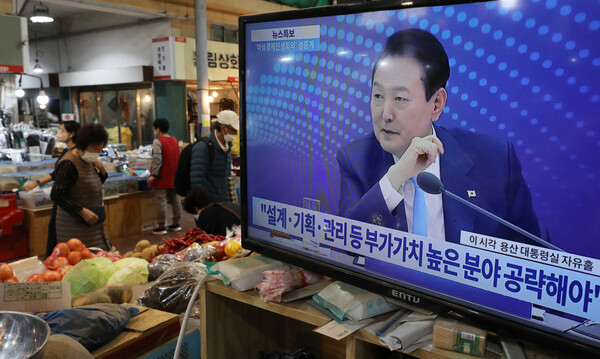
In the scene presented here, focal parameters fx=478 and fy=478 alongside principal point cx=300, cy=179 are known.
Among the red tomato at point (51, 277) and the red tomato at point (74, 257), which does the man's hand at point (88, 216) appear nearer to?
the red tomato at point (74, 257)

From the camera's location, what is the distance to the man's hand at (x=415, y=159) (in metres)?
1.09

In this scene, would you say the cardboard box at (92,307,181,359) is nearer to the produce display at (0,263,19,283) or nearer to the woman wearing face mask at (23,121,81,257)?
the produce display at (0,263,19,283)

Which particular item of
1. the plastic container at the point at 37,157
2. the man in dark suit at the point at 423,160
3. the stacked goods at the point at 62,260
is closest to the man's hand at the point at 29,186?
the plastic container at the point at 37,157

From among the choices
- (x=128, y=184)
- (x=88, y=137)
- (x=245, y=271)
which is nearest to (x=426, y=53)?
(x=245, y=271)

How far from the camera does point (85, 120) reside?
40.4 feet

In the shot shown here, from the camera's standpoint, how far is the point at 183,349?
186cm

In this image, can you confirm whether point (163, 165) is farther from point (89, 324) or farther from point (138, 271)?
point (89, 324)

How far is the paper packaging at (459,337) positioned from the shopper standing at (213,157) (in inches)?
170

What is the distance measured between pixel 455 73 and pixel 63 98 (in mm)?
13168

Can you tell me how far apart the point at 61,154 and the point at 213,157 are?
153 centimetres

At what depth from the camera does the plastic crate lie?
179 centimetres

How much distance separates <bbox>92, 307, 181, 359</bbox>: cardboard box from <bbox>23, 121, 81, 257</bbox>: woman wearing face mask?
2834mm

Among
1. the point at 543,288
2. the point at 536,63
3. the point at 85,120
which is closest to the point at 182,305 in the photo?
the point at 543,288

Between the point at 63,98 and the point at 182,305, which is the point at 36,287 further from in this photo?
the point at 63,98
